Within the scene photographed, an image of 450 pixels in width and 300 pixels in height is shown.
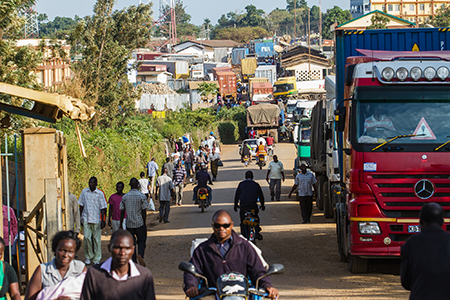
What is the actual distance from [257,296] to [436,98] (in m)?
5.13

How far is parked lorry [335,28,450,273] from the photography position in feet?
28.6

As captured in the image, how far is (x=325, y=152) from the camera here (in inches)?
659

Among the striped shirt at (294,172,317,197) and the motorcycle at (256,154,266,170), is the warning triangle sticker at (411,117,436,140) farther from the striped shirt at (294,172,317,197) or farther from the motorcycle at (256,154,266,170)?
the motorcycle at (256,154,266,170)

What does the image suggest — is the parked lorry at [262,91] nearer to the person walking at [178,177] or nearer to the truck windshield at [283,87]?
the truck windshield at [283,87]

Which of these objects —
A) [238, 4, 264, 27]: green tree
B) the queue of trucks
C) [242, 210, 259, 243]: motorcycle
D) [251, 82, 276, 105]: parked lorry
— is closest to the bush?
[251, 82, 276, 105]: parked lorry

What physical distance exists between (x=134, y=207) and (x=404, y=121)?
16.3 feet

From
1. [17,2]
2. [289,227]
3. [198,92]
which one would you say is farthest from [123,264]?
[198,92]

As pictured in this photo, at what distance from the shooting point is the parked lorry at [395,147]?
343 inches

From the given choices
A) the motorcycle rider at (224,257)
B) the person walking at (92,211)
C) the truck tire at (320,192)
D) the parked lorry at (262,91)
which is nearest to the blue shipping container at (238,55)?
the parked lorry at (262,91)

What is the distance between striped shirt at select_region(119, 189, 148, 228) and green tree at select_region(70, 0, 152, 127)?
458 inches

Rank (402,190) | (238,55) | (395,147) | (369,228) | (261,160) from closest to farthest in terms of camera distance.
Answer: (395,147) → (402,190) → (369,228) → (261,160) → (238,55)

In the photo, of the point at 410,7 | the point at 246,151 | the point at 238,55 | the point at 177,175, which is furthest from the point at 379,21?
the point at 177,175

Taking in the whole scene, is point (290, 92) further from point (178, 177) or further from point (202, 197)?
point (202, 197)

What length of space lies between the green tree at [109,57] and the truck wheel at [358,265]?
1424cm
